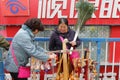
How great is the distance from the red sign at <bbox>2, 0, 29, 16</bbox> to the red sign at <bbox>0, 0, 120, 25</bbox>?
2 cm

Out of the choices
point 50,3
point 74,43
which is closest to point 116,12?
point 50,3

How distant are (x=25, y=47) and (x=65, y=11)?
2.55m

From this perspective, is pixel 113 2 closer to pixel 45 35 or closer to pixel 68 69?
pixel 45 35

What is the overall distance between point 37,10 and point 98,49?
1768 mm

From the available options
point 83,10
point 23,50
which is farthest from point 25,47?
point 83,10

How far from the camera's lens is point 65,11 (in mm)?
6926

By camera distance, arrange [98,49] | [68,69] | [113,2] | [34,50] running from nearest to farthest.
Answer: [34,50] → [68,69] → [98,49] → [113,2]

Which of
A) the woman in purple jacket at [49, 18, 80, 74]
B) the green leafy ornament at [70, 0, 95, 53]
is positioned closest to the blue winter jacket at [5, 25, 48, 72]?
the woman in purple jacket at [49, 18, 80, 74]

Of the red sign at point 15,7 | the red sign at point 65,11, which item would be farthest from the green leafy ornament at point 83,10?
the red sign at point 15,7

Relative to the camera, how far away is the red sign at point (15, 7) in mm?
6867

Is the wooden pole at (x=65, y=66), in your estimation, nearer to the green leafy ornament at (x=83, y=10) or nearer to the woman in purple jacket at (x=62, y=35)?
the woman in purple jacket at (x=62, y=35)

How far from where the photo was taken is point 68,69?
488 centimetres

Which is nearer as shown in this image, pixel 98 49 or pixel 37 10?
pixel 98 49

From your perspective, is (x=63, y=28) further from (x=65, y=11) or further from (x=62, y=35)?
(x=65, y=11)
